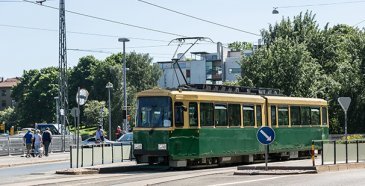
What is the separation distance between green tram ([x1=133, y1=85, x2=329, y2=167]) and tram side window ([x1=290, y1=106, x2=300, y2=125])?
0.30ft

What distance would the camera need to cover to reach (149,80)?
115 m

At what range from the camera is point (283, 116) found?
33.3 m

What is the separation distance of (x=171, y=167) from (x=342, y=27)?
7171 centimetres

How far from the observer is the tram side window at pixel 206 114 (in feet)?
90.9

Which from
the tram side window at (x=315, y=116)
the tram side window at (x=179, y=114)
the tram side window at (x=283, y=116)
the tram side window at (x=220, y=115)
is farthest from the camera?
the tram side window at (x=315, y=116)

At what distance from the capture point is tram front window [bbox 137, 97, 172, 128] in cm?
2698

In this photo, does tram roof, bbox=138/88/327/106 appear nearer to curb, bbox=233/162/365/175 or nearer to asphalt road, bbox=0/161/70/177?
curb, bbox=233/162/365/175

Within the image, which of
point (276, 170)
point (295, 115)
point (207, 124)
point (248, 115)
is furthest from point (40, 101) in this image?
point (276, 170)

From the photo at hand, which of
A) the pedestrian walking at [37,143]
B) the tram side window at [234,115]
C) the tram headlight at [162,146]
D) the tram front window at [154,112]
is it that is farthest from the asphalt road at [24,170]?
the pedestrian walking at [37,143]

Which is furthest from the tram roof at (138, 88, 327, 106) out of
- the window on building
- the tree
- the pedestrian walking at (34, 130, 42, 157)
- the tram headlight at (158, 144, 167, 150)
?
the tree

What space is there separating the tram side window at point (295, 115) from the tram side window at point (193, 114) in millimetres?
7642

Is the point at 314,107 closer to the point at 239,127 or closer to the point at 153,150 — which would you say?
the point at 239,127

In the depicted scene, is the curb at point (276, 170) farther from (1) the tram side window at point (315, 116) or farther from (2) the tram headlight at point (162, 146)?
(1) the tram side window at point (315, 116)

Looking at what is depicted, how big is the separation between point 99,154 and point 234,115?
17.8ft
